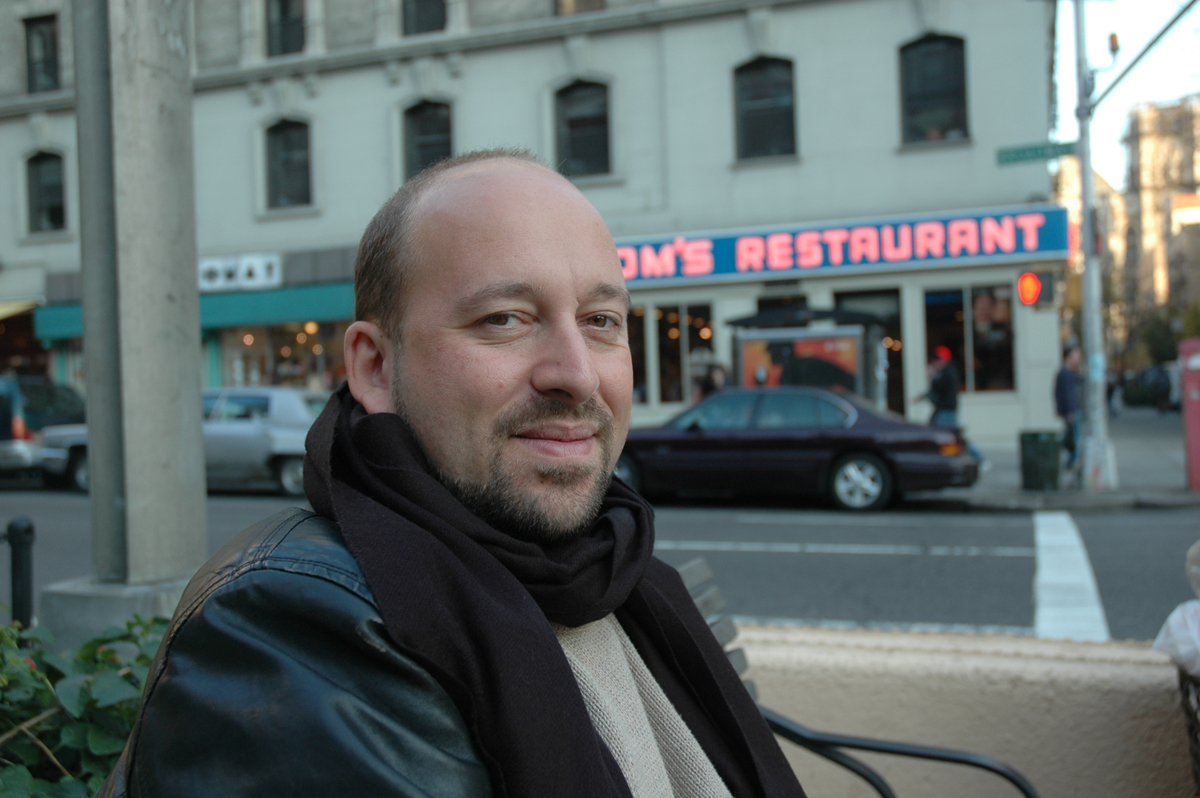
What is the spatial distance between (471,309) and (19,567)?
96.9 inches

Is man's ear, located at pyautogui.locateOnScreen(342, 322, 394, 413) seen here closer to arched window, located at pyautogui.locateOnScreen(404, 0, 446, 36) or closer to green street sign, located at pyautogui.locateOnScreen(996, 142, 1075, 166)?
green street sign, located at pyautogui.locateOnScreen(996, 142, 1075, 166)

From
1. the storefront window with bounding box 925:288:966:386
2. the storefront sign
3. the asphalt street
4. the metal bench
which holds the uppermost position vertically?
the storefront sign

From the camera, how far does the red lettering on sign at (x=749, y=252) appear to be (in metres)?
17.4

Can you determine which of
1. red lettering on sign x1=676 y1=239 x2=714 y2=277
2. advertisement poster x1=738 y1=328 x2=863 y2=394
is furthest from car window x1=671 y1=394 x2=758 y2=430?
red lettering on sign x1=676 y1=239 x2=714 y2=277

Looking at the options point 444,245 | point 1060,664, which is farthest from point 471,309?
point 1060,664

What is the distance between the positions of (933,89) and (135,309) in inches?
655

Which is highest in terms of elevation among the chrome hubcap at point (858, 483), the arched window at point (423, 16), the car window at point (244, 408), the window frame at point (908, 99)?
the arched window at point (423, 16)

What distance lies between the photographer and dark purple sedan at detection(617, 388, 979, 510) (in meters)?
10.7

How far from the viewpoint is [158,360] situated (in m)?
2.89

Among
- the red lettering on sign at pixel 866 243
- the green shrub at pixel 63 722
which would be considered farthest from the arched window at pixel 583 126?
the green shrub at pixel 63 722

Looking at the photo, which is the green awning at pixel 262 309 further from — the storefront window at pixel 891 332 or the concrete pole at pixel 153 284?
the concrete pole at pixel 153 284

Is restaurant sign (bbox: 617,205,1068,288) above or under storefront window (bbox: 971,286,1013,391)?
above

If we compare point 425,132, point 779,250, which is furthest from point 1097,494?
point 425,132

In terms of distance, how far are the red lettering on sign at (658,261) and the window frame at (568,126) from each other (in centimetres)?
173
